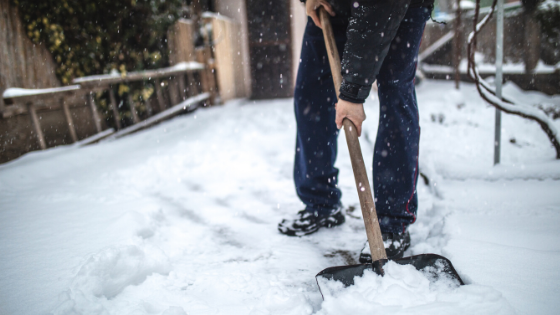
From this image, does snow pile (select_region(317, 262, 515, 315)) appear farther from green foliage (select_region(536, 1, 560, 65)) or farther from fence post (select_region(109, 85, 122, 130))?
green foliage (select_region(536, 1, 560, 65))

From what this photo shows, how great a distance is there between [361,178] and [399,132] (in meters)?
0.28

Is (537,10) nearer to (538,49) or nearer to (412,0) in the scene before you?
(538,49)

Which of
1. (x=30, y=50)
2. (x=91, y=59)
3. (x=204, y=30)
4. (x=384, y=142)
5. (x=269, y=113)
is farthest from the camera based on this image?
(x=204, y=30)

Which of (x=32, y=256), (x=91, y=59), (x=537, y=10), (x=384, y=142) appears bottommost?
(x=32, y=256)

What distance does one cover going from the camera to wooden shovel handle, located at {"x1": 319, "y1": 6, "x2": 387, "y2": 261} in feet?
3.55

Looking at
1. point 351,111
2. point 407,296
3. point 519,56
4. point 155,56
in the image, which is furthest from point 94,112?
point 519,56

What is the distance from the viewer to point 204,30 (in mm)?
5859

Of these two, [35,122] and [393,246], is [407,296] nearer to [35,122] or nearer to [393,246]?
[393,246]

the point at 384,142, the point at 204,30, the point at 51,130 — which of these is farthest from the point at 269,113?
the point at 384,142

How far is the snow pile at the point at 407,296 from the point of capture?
852mm

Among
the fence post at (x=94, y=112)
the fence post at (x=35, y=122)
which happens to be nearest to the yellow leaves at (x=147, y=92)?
the fence post at (x=94, y=112)

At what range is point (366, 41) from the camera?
1.06 m

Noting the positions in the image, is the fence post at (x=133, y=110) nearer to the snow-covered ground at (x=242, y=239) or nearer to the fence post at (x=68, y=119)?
the fence post at (x=68, y=119)

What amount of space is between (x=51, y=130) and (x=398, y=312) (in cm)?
355
